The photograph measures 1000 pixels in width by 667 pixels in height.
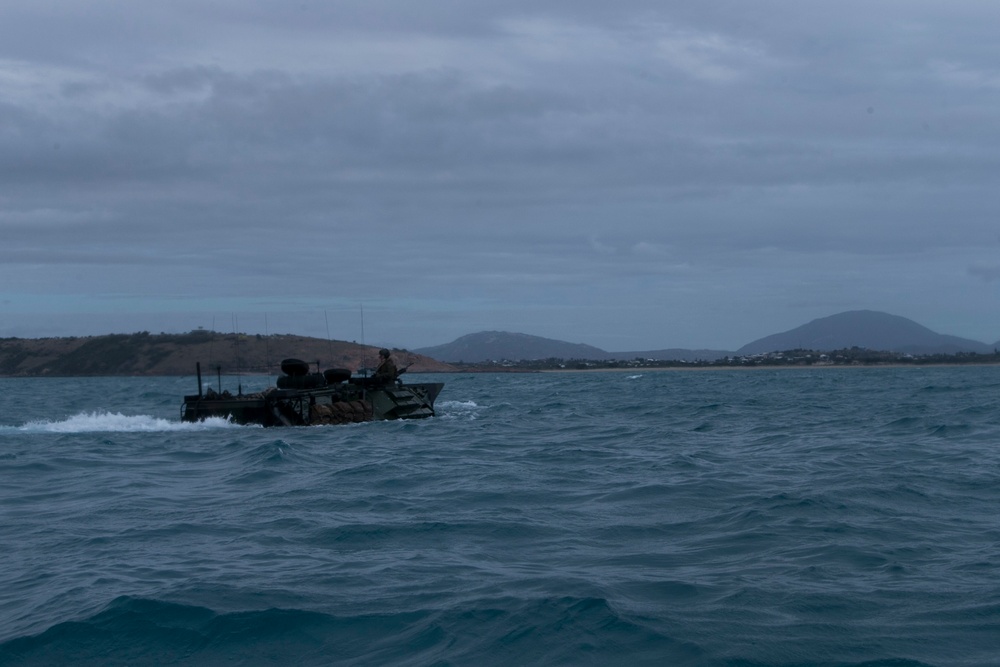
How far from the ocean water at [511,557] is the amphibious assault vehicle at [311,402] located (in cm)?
1058

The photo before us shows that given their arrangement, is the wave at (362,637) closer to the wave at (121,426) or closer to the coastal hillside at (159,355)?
the wave at (121,426)

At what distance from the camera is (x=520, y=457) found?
22938mm

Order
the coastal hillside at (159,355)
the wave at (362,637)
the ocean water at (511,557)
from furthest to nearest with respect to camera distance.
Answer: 1. the coastal hillside at (159,355)
2. the ocean water at (511,557)
3. the wave at (362,637)

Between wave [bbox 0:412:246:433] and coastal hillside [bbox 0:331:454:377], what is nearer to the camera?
wave [bbox 0:412:246:433]

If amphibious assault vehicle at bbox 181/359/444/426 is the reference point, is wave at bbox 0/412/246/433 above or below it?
below

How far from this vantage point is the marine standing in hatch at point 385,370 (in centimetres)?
3834

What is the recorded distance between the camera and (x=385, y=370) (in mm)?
38875

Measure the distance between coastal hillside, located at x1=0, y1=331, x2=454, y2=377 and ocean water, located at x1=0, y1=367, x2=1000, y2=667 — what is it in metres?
107

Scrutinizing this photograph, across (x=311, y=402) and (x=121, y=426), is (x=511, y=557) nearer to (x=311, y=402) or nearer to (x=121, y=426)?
(x=311, y=402)

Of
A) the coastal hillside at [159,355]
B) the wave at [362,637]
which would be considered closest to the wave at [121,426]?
the wave at [362,637]

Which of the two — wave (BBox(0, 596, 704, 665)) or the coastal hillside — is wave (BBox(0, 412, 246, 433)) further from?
the coastal hillside

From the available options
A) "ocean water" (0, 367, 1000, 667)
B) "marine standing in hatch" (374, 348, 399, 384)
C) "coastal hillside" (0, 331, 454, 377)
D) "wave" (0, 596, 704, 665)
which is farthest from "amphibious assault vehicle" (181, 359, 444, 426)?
"coastal hillside" (0, 331, 454, 377)

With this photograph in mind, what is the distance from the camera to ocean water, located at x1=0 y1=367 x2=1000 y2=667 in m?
9.01

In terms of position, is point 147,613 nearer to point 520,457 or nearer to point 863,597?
point 863,597
